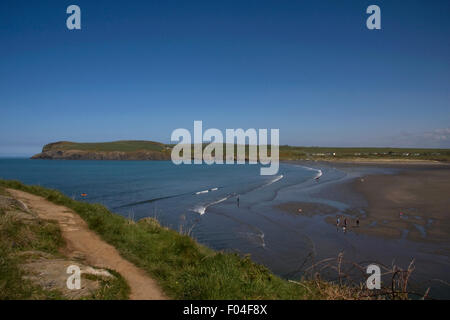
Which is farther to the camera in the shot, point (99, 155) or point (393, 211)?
point (99, 155)

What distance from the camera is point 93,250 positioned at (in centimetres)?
912

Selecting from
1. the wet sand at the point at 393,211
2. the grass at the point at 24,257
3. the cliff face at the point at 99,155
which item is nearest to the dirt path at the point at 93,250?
the grass at the point at 24,257

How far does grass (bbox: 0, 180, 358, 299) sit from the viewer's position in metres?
6.25

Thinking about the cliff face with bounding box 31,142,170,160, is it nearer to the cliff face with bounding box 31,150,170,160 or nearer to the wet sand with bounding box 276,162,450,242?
the cliff face with bounding box 31,150,170,160

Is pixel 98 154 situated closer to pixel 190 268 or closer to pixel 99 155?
pixel 99 155

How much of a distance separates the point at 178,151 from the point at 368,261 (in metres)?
185

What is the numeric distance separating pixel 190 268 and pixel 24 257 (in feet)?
14.1

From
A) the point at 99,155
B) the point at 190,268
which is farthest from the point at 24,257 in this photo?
the point at 99,155

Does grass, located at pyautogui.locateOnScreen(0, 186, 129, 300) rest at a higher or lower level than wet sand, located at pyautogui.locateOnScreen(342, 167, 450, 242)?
higher

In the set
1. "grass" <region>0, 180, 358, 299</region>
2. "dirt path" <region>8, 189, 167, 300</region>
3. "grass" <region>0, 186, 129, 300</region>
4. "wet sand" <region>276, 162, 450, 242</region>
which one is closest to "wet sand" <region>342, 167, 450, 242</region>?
"wet sand" <region>276, 162, 450, 242</region>

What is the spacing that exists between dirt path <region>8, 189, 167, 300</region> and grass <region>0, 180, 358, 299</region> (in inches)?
9.8

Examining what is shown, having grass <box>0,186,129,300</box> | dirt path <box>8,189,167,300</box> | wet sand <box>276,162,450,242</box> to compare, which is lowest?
wet sand <box>276,162,450,242</box>

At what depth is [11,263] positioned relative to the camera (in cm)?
630

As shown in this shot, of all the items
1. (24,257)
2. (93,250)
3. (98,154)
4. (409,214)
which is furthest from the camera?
(98,154)
